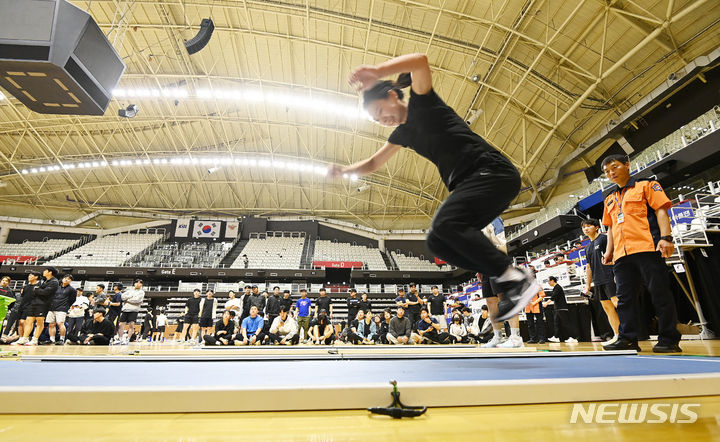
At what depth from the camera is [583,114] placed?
1434 cm

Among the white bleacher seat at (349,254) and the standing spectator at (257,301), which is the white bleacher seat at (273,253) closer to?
the white bleacher seat at (349,254)

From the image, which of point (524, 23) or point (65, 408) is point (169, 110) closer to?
point (524, 23)

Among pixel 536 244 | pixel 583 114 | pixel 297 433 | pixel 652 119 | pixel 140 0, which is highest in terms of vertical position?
pixel 140 0

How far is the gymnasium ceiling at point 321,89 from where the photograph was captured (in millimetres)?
11328

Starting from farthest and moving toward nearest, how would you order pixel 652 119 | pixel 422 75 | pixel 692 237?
pixel 652 119, pixel 692 237, pixel 422 75

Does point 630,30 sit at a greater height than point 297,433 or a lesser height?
greater

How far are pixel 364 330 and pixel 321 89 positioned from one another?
10.1m

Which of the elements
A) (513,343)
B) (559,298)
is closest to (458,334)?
(559,298)

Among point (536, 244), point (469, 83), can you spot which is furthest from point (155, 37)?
point (536, 244)

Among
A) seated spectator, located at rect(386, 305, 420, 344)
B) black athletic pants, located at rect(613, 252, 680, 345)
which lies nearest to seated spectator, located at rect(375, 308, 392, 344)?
seated spectator, located at rect(386, 305, 420, 344)

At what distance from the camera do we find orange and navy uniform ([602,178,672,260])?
2.78 metres

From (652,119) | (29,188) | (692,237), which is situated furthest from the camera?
(29,188)

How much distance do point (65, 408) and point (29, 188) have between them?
90.1 feet

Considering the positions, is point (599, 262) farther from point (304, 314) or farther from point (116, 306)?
point (116, 306)
